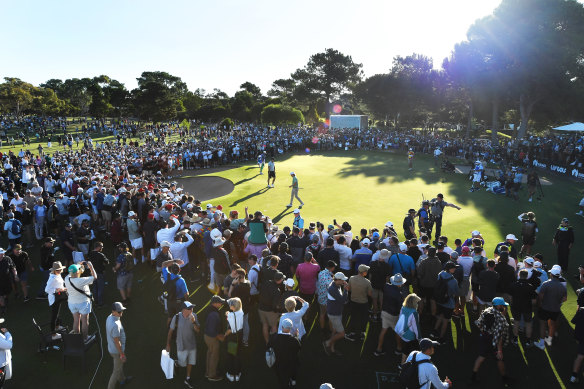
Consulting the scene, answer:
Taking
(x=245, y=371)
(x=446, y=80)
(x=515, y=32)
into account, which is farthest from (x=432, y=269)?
(x=446, y=80)

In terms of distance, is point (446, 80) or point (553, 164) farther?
point (446, 80)

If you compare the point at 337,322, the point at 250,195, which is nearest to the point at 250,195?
the point at 250,195

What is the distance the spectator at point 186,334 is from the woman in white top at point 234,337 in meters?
0.57

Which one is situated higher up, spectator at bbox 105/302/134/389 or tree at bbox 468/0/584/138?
tree at bbox 468/0/584/138

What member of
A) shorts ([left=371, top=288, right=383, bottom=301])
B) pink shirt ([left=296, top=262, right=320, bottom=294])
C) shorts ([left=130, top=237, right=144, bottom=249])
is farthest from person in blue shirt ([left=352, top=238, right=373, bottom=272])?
shorts ([left=130, top=237, right=144, bottom=249])

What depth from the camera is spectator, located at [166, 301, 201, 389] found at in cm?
556

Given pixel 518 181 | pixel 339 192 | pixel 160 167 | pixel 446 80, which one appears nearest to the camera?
pixel 518 181

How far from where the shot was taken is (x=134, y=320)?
8.06m

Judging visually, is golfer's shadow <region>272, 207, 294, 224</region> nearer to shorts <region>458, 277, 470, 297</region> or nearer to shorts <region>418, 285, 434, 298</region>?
shorts <region>418, 285, 434, 298</region>

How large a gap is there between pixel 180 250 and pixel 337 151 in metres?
33.0

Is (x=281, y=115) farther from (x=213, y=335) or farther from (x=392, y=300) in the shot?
(x=213, y=335)

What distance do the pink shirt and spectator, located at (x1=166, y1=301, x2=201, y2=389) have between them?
99.6 inches

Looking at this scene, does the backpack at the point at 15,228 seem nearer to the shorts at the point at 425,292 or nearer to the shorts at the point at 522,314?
the shorts at the point at 425,292

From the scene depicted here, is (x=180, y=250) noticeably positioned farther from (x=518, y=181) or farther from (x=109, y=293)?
(x=518, y=181)
